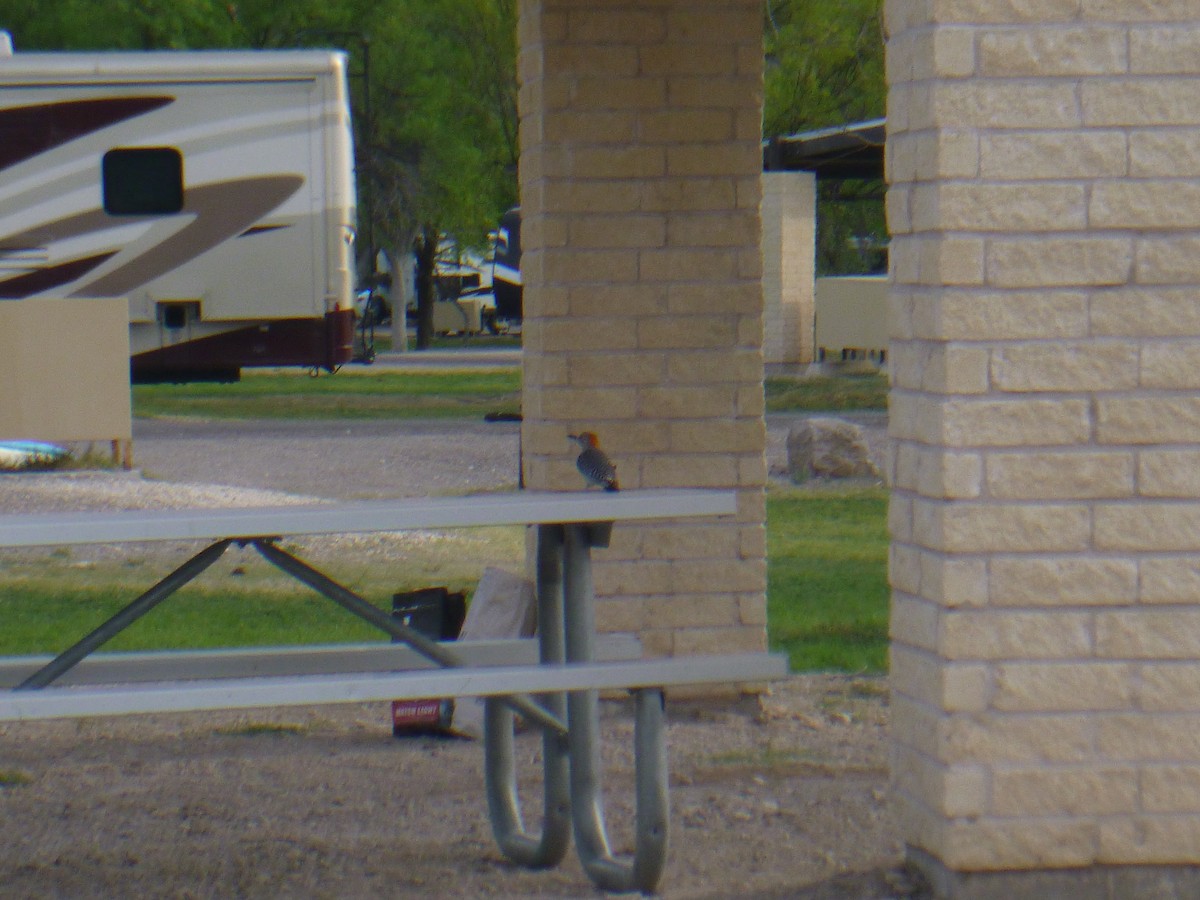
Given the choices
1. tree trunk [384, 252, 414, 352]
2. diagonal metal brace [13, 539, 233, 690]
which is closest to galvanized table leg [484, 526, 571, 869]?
diagonal metal brace [13, 539, 233, 690]

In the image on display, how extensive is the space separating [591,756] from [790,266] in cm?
2200

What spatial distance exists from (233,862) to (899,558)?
1.69 metres

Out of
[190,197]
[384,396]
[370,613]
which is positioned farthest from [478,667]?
[384,396]

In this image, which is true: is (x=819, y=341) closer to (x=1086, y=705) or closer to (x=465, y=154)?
(x=465, y=154)

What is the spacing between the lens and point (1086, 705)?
3697mm

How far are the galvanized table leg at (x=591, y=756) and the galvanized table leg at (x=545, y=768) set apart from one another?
11cm

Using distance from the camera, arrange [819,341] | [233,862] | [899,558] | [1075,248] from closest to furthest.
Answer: [1075,248] < [899,558] < [233,862] < [819,341]

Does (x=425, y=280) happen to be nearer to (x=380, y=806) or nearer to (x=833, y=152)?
(x=833, y=152)

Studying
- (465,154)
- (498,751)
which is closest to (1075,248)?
(498,751)

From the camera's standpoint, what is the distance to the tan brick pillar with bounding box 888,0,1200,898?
3.65 meters

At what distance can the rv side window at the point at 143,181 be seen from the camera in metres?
15.7

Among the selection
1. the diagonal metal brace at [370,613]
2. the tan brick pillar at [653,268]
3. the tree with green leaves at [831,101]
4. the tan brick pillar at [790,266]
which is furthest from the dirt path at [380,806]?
the tree with green leaves at [831,101]

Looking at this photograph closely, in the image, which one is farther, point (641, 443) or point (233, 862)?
point (641, 443)

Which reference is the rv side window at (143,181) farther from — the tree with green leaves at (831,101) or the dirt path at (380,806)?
the tree with green leaves at (831,101)
